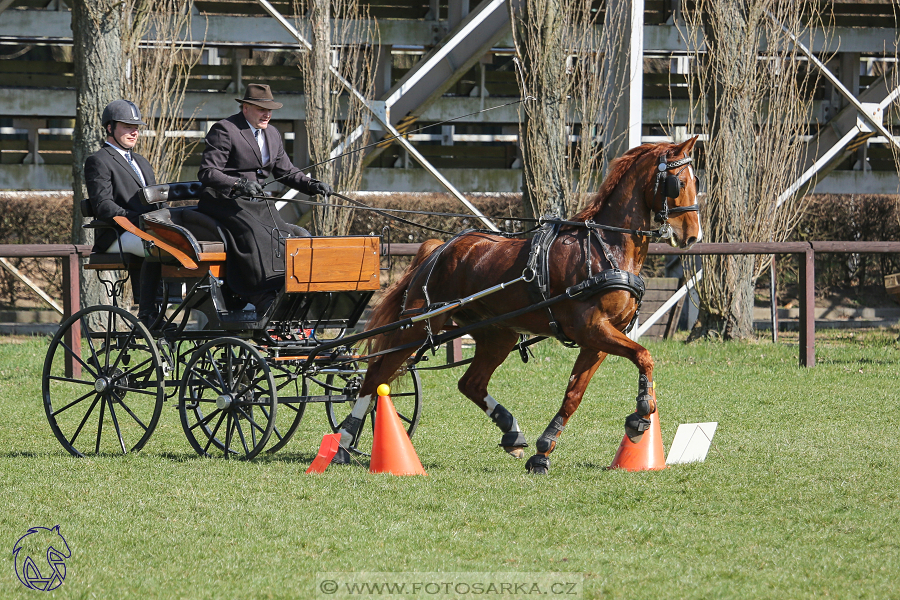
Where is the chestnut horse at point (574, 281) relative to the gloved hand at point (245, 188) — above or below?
below

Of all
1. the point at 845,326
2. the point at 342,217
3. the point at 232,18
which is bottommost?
the point at 845,326

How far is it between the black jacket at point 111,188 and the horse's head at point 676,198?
3530 millimetres

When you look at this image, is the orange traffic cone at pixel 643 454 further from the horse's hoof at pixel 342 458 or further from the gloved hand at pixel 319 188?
the gloved hand at pixel 319 188

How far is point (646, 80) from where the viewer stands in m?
18.1

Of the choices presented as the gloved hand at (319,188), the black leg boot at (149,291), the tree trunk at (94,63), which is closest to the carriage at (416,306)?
the black leg boot at (149,291)

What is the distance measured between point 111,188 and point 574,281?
3.38m

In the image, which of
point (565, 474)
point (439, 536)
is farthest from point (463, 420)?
point (439, 536)

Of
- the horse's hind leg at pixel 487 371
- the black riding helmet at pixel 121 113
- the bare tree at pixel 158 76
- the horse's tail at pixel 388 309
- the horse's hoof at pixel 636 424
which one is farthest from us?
the bare tree at pixel 158 76

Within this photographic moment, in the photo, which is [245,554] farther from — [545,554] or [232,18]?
[232,18]

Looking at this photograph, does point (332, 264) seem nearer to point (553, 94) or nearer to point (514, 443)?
point (514, 443)

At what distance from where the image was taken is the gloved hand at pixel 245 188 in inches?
253

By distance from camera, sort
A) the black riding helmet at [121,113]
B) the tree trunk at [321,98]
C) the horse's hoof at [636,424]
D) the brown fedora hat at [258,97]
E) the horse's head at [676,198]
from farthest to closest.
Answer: the tree trunk at [321,98]
the black riding helmet at [121,113]
the brown fedora hat at [258,97]
the horse's head at [676,198]
the horse's hoof at [636,424]

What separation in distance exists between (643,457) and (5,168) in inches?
528

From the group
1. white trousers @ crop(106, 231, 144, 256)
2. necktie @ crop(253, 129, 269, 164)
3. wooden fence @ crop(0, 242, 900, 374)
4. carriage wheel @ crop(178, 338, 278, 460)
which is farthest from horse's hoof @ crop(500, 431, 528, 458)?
wooden fence @ crop(0, 242, 900, 374)
